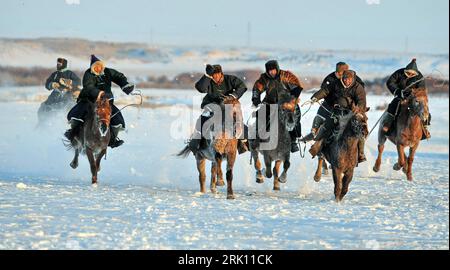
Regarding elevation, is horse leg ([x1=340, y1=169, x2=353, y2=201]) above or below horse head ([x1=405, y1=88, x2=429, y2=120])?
below

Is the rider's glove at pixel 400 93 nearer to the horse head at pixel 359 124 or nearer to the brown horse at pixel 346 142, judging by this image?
the brown horse at pixel 346 142

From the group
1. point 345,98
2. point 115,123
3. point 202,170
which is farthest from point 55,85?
point 345,98

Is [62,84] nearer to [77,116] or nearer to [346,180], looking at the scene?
[77,116]

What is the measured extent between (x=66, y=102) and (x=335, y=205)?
12208 millimetres

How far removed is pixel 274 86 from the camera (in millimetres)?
18188

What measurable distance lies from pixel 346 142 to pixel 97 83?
4568mm

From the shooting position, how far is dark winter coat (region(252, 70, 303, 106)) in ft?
59.4

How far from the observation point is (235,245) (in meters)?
12.4

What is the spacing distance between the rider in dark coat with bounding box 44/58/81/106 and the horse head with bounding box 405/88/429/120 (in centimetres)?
967

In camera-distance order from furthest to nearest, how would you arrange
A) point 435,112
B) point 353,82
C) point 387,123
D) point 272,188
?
1. point 435,112
2. point 387,123
3. point 272,188
4. point 353,82

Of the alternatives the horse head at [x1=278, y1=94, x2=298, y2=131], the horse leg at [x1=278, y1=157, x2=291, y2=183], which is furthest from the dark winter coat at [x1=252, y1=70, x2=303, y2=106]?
the horse leg at [x1=278, y1=157, x2=291, y2=183]

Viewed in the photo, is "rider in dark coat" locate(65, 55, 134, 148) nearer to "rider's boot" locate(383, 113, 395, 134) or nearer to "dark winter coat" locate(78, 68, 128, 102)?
"dark winter coat" locate(78, 68, 128, 102)
